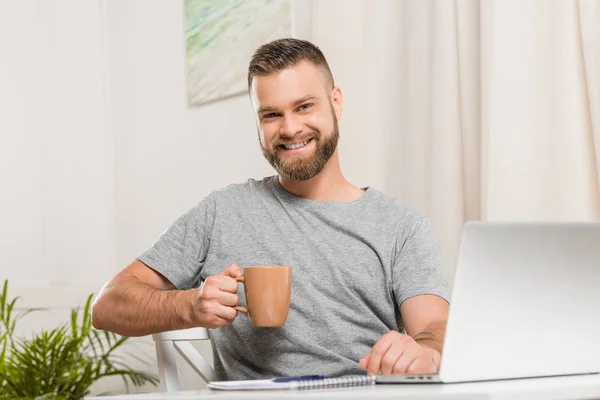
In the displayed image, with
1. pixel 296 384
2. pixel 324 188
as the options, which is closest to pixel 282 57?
pixel 324 188

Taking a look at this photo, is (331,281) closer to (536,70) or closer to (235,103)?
(536,70)

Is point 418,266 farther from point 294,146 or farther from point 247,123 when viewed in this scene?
point 247,123

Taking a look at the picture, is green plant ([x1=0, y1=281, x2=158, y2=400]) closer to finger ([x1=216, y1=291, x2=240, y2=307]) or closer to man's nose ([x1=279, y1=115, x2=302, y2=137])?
man's nose ([x1=279, y1=115, x2=302, y2=137])

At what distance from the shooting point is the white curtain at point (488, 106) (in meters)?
1.82

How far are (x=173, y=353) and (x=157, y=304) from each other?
0.17m

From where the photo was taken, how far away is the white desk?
834 millimetres

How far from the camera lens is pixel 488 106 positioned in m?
1.99

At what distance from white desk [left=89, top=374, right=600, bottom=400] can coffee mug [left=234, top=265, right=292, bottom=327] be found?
0.35 meters

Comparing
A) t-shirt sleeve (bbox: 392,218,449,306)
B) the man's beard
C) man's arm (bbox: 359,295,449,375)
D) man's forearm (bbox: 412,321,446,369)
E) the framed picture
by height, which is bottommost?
man's forearm (bbox: 412,321,446,369)

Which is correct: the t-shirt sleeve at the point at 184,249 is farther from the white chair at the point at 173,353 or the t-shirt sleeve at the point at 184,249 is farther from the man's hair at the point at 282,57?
the man's hair at the point at 282,57

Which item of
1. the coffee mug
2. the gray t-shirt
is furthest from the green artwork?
the coffee mug

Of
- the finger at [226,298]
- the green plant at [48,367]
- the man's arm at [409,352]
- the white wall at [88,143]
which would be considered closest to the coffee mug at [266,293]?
the finger at [226,298]

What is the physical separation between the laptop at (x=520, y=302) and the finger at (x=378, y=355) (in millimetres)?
124

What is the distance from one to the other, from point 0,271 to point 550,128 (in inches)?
102
